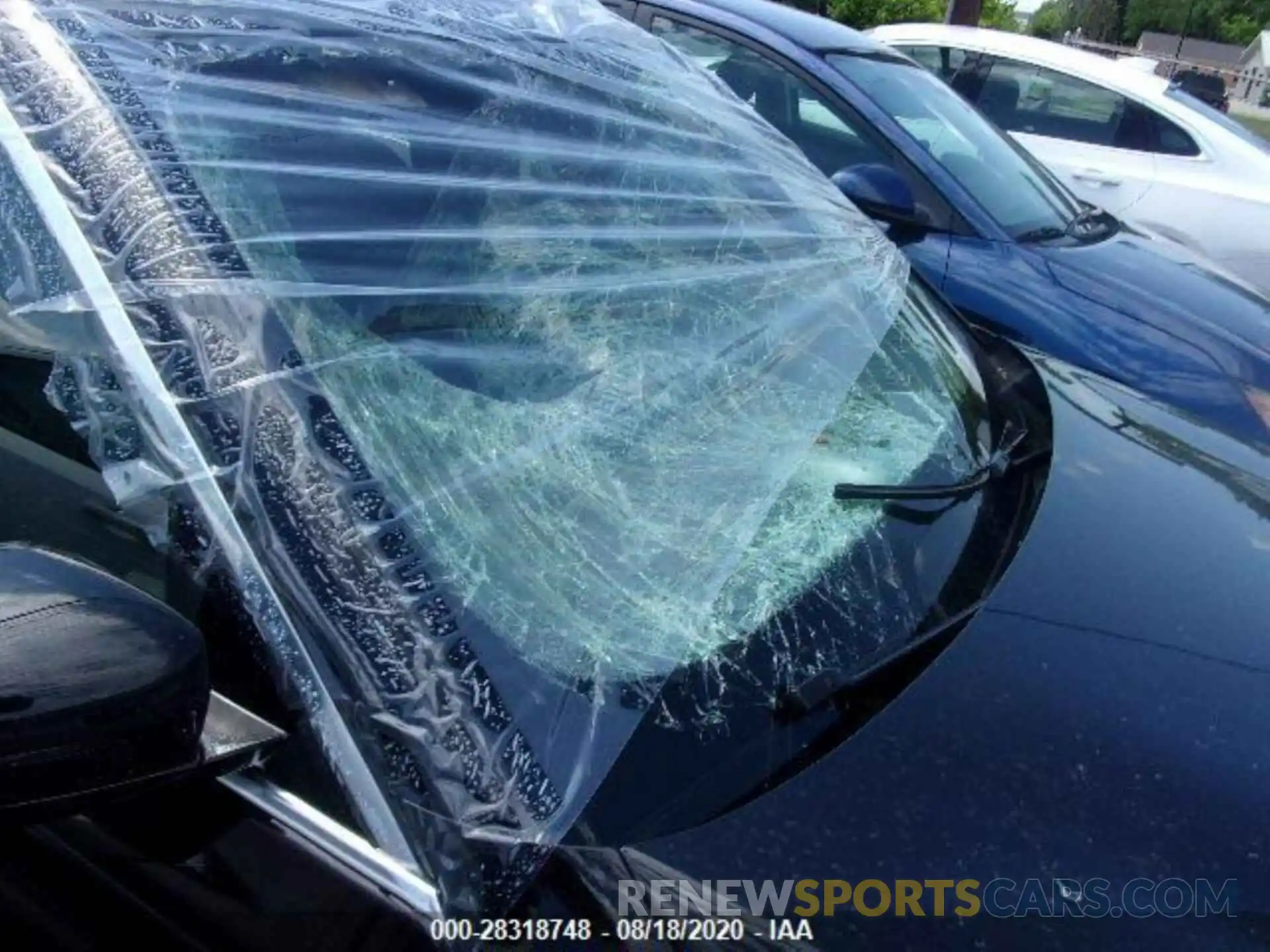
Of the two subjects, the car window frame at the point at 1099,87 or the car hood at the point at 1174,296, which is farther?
the car window frame at the point at 1099,87

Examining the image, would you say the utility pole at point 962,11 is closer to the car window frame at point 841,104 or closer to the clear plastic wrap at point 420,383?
the car window frame at point 841,104

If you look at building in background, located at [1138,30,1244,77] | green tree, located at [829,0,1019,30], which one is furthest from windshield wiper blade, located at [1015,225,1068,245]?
building in background, located at [1138,30,1244,77]

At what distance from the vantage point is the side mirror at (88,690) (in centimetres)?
105

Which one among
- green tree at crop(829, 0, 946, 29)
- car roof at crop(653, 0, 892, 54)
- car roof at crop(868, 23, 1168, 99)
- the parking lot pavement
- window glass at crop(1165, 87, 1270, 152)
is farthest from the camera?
the parking lot pavement

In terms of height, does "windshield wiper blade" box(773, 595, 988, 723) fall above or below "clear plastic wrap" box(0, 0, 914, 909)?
below

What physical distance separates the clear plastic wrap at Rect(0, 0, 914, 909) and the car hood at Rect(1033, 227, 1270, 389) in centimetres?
275

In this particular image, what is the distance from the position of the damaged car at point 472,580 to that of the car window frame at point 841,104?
2.76 metres

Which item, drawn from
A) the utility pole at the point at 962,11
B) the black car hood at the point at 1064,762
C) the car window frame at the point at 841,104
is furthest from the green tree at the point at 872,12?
the black car hood at the point at 1064,762

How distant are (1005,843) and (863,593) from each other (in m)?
0.39

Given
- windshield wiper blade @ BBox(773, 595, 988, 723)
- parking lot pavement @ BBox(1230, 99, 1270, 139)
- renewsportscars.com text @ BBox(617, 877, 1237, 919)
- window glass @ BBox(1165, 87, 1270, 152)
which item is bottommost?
parking lot pavement @ BBox(1230, 99, 1270, 139)

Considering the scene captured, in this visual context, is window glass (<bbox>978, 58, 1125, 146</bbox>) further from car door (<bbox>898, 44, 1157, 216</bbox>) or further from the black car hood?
the black car hood

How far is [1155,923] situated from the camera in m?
1.15

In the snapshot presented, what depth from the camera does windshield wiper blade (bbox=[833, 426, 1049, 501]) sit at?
64.5 inches

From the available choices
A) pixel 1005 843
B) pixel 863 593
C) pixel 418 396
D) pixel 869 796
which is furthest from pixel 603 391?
pixel 1005 843
